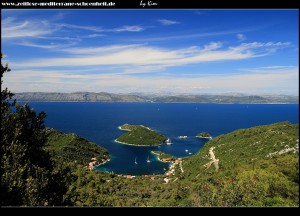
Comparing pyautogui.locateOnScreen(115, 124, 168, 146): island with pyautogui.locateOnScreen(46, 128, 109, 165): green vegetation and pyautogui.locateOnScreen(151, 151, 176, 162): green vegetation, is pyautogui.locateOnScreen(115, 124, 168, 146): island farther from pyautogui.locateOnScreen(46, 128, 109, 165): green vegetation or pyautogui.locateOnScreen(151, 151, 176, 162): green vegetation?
pyautogui.locateOnScreen(46, 128, 109, 165): green vegetation

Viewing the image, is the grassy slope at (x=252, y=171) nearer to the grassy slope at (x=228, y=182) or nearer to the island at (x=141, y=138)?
the grassy slope at (x=228, y=182)

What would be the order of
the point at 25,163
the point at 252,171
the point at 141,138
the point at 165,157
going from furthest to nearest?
1. the point at 141,138
2. the point at 165,157
3. the point at 252,171
4. the point at 25,163

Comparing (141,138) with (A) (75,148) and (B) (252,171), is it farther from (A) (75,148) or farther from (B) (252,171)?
(B) (252,171)

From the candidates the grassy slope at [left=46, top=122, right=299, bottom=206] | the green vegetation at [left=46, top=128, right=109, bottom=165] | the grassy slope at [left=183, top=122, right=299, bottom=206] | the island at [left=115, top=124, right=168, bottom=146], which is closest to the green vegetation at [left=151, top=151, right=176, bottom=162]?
the green vegetation at [left=46, top=128, right=109, bottom=165]

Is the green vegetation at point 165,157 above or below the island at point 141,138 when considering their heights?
below

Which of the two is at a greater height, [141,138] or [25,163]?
[25,163]

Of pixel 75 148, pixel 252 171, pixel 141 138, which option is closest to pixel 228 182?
pixel 252 171

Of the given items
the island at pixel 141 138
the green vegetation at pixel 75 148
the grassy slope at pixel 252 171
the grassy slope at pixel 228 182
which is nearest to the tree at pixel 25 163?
the grassy slope at pixel 228 182
